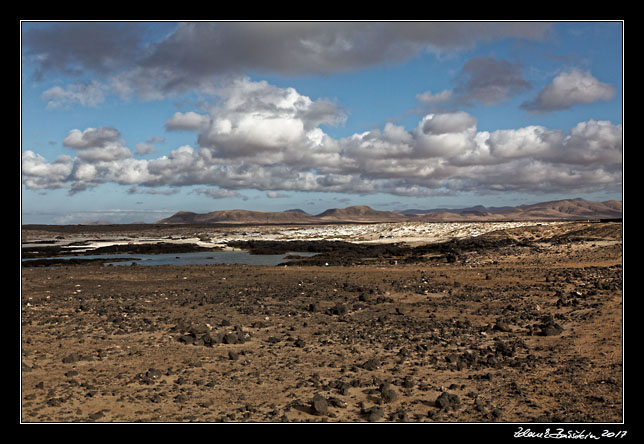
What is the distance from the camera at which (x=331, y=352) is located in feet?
38.3

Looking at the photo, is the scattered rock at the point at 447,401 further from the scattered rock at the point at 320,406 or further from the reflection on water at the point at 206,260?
the reflection on water at the point at 206,260

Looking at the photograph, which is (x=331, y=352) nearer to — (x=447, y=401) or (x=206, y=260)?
(x=447, y=401)

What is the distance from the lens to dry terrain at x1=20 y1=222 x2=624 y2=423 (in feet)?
27.2

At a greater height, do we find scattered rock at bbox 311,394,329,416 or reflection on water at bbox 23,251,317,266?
scattered rock at bbox 311,394,329,416

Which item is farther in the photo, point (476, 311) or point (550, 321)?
point (476, 311)

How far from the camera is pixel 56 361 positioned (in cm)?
1101

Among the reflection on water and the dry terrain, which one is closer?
the dry terrain

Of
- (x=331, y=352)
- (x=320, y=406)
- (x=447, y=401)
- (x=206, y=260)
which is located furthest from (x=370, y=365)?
(x=206, y=260)

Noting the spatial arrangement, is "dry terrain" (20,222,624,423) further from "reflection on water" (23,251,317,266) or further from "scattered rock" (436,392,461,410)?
"reflection on water" (23,251,317,266)

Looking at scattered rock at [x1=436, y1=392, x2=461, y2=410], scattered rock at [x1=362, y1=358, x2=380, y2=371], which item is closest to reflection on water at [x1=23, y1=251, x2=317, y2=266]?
scattered rock at [x1=362, y1=358, x2=380, y2=371]

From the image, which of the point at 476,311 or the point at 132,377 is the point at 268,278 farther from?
the point at 132,377

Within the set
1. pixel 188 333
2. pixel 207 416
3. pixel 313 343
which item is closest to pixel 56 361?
pixel 188 333

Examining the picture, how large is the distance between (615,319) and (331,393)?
974 centimetres

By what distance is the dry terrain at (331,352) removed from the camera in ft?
27.2
